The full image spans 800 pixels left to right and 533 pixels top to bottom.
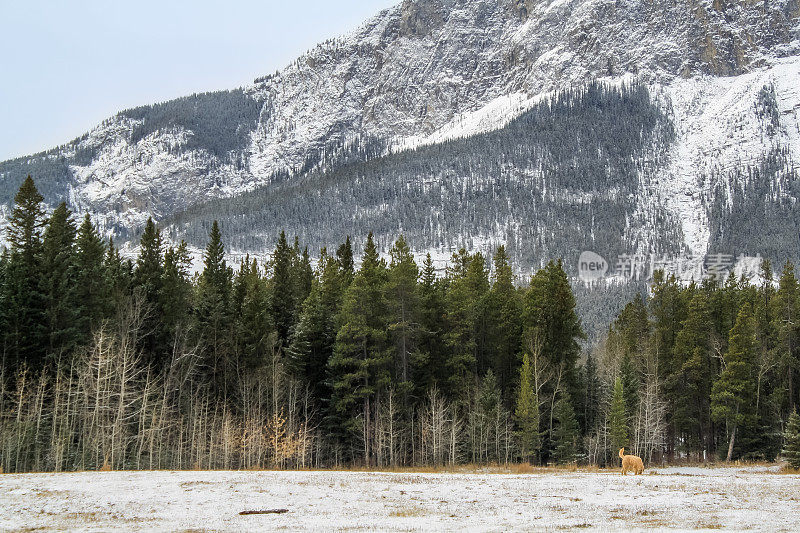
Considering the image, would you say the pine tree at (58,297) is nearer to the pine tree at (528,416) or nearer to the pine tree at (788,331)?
the pine tree at (528,416)

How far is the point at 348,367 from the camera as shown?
55.7 meters

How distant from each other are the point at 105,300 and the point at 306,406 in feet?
54.0

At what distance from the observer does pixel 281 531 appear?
17016mm

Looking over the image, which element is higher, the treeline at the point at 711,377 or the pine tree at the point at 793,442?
the treeline at the point at 711,377

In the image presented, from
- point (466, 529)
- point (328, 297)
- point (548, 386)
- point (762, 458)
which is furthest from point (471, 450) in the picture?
point (466, 529)

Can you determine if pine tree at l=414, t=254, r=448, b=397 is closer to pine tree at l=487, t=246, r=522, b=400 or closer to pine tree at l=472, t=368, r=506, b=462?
pine tree at l=472, t=368, r=506, b=462

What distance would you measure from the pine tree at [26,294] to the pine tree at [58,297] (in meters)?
0.44

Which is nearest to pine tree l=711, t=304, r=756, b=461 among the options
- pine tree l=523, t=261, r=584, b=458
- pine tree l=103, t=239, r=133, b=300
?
pine tree l=523, t=261, r=584, b=458

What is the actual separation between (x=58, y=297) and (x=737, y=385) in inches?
2008

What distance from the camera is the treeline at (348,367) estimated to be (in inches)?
1833

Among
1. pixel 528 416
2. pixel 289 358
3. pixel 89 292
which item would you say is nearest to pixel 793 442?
pixel 528 416

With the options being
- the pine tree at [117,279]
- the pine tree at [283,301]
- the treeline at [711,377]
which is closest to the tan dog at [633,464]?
the treeline at [711,377]

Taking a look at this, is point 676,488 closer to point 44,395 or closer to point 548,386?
point 548,386

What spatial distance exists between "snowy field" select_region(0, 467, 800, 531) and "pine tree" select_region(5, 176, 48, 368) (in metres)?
20.3
